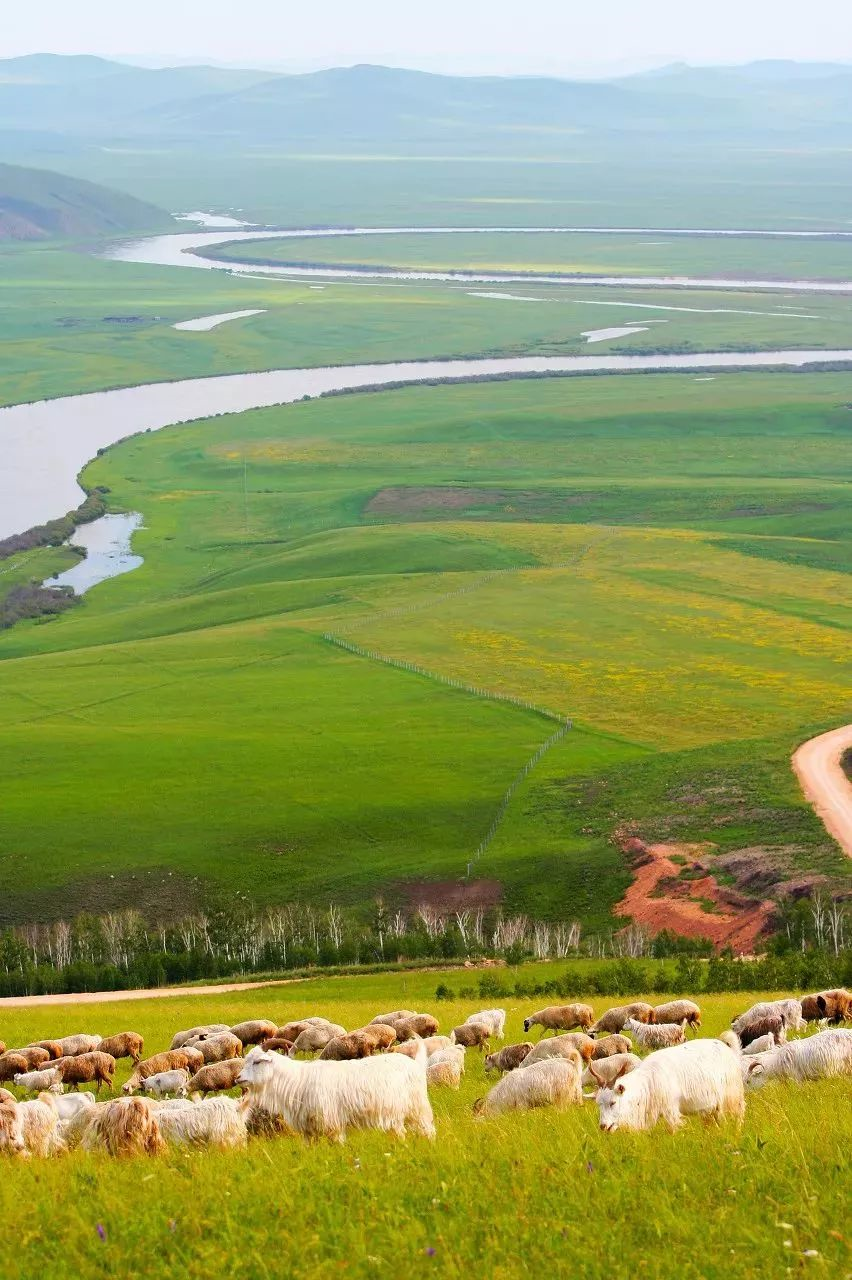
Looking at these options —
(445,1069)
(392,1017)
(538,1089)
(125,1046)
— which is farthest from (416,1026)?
(538,1089)

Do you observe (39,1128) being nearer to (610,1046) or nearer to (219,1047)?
(219,1047)

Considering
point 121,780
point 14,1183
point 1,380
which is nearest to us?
point 14,1183

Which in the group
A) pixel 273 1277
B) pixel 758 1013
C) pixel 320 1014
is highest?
pixel 273 1277

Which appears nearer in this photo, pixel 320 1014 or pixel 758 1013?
pixel 758 1013

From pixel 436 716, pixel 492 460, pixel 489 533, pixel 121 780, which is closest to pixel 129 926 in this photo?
pixel 121 780

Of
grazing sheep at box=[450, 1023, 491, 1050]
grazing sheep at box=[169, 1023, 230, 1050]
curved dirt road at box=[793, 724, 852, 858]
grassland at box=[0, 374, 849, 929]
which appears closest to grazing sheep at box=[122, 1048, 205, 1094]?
grazing sheep at box=[169, 1023, 230, 1050]

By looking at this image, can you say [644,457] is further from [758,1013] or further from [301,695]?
[758,1013]

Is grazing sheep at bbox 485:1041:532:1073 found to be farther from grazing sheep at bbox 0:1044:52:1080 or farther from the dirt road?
the dirt road

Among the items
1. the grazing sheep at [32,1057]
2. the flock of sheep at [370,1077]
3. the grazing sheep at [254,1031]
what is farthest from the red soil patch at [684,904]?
the grazing sheep at [32,1057]
